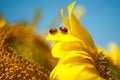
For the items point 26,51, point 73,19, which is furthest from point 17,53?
point 73,19

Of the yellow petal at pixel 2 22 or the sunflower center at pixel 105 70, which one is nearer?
the sunflower center at pixel 105 70

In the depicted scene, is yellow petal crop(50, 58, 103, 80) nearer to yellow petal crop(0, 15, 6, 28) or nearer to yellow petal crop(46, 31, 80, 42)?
yellow petal crop(46, 31, 80, 42)

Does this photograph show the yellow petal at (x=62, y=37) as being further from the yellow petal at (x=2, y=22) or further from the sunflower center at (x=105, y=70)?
the yellow petal at (x=2, y=22)

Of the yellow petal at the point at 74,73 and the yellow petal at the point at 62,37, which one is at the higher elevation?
the yellow petal at the point at 62,37

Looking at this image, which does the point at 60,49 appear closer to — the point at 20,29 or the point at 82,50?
the point at 82,50

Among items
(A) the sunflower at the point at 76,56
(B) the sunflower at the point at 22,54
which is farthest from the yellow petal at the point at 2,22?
(A) the sunflower at the point at 76,56

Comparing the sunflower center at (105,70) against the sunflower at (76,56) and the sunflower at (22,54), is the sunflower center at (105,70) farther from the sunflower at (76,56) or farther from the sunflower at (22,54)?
the sunflower at (22,54)

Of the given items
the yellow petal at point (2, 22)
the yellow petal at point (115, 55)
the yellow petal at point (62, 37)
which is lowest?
the yellow petal at point (115, 55)

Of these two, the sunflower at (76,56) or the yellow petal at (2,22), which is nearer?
the sunflower at (76,56)
